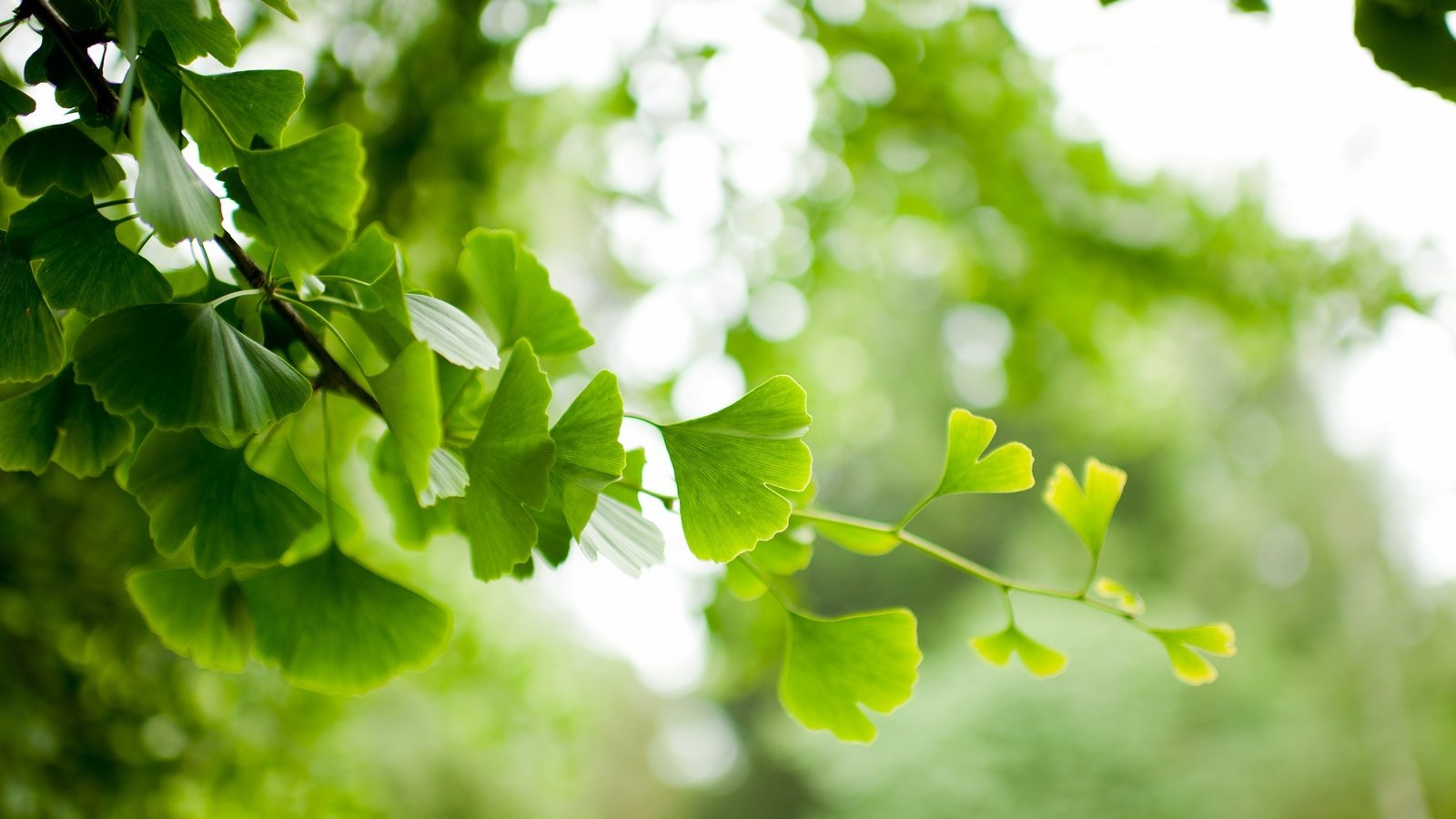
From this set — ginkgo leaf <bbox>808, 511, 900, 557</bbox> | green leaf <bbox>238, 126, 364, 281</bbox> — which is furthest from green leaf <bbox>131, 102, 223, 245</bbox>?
ginkgo leaf <bbox>808, 511, 900, 557</bbox>

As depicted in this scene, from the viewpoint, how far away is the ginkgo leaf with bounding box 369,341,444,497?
0.13 metres

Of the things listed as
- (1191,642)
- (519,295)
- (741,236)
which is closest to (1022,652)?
(1191,642)

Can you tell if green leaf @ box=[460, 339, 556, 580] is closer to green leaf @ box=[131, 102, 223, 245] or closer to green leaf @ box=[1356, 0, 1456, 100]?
green leaf @ box=[131, 102, 223, 245]

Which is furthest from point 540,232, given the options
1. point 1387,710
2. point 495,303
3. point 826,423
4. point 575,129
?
point 1387,710

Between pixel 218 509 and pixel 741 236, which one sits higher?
pixel 218 509

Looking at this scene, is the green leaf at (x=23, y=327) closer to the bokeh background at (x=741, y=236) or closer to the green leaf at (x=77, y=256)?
the green leaf at (x=77, y=256)

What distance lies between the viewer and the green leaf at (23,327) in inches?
5.6

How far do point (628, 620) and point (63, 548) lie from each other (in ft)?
4.67

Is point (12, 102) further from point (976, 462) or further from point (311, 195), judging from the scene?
point (976, 462)

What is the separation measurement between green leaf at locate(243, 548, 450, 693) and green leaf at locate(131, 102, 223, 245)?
0.29ft

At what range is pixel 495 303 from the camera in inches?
7.8

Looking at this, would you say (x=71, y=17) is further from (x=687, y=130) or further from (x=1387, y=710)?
(x=1387, y=710)

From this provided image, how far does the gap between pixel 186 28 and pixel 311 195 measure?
42 millimetres

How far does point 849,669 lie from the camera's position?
0.19 m
